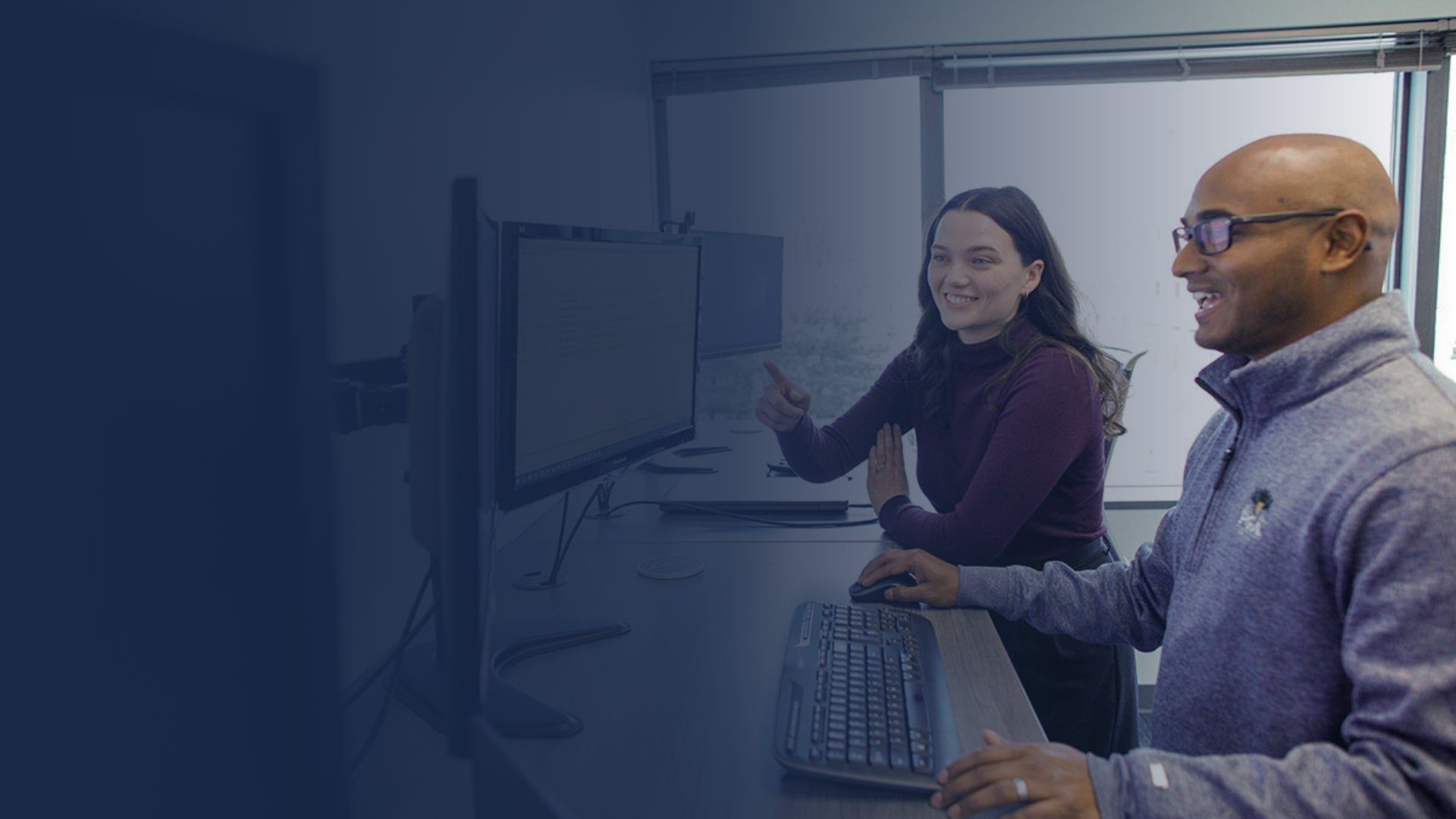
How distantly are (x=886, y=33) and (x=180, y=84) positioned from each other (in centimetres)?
274

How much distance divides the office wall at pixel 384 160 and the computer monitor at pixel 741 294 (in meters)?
0.65

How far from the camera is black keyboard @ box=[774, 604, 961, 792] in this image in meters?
0.80

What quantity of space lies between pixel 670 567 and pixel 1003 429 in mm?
577

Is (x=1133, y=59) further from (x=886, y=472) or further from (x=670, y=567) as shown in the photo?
(x=670, y=567)

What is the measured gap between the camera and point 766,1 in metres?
2.99

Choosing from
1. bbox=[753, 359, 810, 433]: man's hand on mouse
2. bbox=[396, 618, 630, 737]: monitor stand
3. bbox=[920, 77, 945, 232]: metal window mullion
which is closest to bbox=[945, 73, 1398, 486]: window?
bbox=[920, 77, 945, 232]: metal window mullion

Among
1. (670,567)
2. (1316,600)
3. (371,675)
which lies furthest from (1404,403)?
(371,675)

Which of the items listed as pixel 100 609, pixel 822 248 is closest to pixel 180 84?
pixel 100 609

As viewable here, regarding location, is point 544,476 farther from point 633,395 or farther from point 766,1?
point 766,1

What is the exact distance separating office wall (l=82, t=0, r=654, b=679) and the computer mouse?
60cm

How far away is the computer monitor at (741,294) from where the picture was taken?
7.50ft

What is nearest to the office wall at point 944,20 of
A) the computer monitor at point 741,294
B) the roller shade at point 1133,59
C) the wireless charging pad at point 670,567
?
the roller shade at point 1133,59

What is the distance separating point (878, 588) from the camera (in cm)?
126

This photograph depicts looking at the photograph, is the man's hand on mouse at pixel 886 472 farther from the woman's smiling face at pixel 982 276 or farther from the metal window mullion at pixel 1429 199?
the metal window mullion at pixel 1429 199
